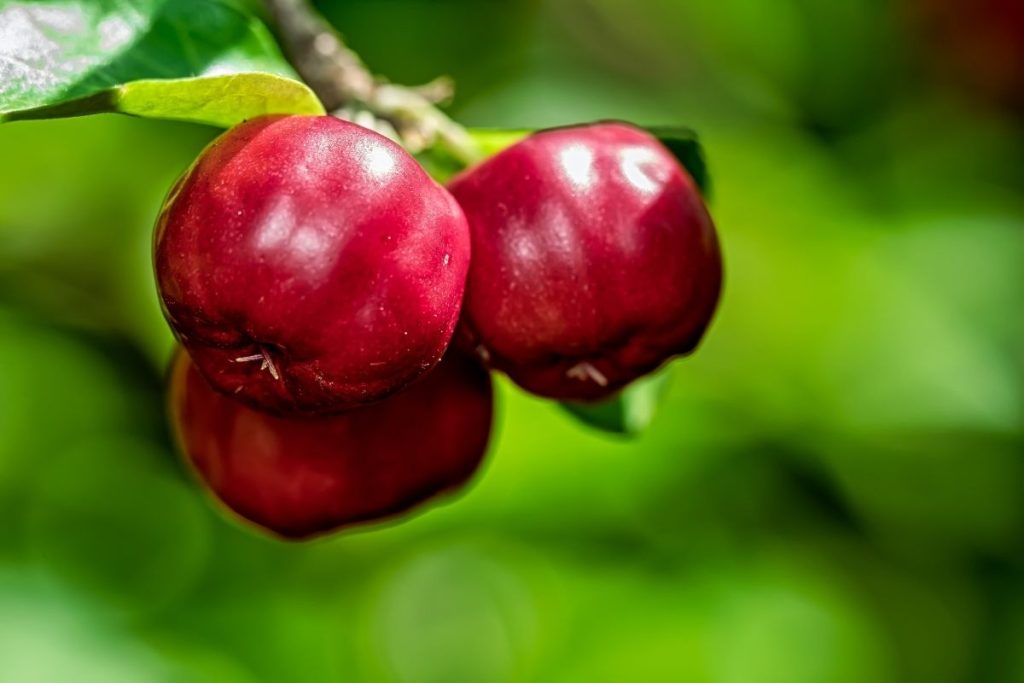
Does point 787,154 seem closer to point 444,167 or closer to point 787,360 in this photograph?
point 787,360

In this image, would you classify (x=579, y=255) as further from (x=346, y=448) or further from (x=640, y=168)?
(x=346, y=448)

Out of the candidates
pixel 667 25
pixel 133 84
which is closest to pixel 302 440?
pixel 133 84

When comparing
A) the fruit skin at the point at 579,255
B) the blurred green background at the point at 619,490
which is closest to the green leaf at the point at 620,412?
the fruit skin at the point at 579,255

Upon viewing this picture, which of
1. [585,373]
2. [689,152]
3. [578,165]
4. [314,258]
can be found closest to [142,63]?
[314,258]

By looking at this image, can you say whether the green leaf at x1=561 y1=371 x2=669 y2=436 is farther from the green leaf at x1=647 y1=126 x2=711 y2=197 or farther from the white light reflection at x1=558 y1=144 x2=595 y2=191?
the white light reflection at x1=558 y1=144 x2=595 y2=191

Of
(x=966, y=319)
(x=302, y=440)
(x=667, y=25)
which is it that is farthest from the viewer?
(x=667, y=25)

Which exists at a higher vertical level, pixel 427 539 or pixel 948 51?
pixel 948 51

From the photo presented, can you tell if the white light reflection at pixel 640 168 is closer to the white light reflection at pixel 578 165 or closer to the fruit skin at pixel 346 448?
the white light reflection at pixel 578 165
